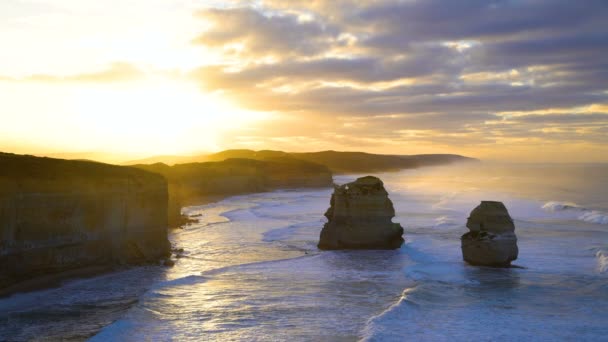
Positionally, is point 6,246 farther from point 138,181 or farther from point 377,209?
point 377,209

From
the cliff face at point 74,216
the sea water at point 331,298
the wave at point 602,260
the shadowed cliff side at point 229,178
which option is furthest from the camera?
the shadowed cliff side at point 229,178

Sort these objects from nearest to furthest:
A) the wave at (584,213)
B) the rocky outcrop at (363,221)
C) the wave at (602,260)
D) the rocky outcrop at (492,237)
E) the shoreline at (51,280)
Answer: the shoreline at (51,280) < the wave at (602,260) < the rocky outcrop at (492,237) < the rocky outcrop at (363,221) < the wave at (584,213)

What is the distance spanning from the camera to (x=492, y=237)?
77.2 feet

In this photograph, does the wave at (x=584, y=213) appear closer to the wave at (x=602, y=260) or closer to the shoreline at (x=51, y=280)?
the wave at (x=602, y=260)

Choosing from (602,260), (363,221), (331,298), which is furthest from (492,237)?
(331,298)

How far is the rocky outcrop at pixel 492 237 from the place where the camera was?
2325 centimetres

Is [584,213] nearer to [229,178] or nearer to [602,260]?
[602,260]

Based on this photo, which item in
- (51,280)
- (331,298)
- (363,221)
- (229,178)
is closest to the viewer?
(331,298)

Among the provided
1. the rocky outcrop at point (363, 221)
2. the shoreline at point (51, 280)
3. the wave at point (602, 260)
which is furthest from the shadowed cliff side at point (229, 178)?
the wave at point (602, 260)

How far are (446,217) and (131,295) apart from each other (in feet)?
100

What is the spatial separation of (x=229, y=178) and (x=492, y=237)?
2587 inches

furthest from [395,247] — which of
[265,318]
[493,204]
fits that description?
[265,318]

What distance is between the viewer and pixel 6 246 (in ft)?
63.3

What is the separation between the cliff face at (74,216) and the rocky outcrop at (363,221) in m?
9.24
